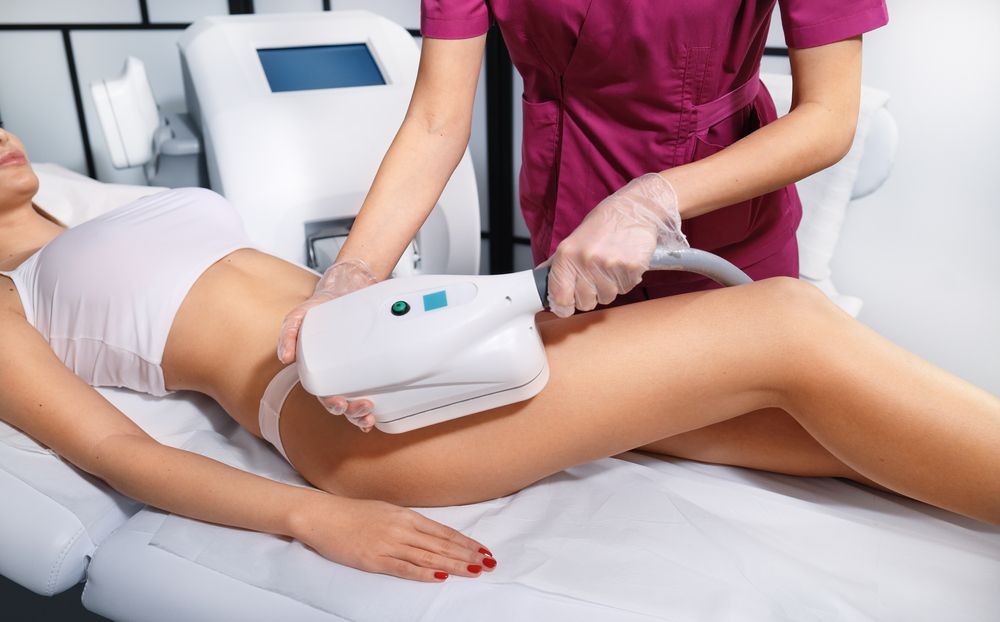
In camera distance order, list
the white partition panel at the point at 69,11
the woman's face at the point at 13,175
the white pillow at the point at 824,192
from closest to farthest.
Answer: the woman's face at the point at 13,175, the white pillow at the point at 824,192, the white partition panel at the point at 69,11

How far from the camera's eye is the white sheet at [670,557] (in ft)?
2.84

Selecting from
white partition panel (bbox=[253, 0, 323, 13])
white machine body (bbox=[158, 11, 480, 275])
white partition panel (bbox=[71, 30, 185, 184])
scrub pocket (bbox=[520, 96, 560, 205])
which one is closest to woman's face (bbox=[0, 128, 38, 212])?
white machine body (bbox=[158, 11, 480, 275])

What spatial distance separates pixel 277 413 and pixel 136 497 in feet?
0.73

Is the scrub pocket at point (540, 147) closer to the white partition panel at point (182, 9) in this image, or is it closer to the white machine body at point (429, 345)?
the white machine body at point (429, 345)

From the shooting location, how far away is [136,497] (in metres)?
1.09

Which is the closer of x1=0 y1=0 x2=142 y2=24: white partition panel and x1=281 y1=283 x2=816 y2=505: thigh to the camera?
x1=281 y1=283 x2=816 y2=505: thigh

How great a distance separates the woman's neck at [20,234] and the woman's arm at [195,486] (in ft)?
1.19

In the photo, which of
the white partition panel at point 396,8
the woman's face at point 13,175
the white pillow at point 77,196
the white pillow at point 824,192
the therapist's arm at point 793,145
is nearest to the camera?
the therapist's arm at point 793,145

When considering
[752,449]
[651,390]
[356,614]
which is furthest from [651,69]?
[356,614]

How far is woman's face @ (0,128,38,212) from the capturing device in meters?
1.44

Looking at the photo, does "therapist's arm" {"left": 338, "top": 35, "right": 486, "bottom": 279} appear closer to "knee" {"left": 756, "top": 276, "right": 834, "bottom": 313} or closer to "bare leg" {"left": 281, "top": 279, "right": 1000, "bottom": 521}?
"bare leg" {"left": 281, "top": 279, "right": 1000, "bottom": 521}

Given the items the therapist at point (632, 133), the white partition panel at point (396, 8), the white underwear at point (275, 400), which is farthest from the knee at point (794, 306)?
the white partition panel at point (396, 8)

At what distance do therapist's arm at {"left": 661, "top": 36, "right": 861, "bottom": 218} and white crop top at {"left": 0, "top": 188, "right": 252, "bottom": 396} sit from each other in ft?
2.80

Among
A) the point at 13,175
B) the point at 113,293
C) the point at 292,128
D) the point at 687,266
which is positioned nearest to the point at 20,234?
the point at 13,175
